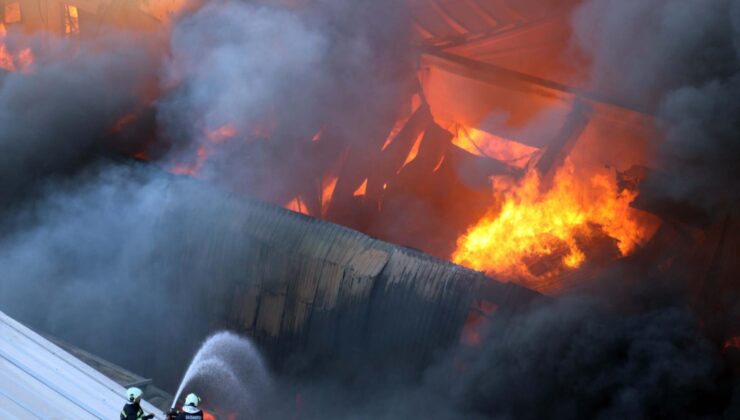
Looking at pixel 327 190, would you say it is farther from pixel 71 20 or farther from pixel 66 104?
pixel 71 20

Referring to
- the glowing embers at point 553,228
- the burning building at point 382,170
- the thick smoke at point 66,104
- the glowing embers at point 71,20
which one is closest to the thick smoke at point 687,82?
the burning building at point 382,170

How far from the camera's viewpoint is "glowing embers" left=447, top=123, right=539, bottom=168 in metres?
8.85

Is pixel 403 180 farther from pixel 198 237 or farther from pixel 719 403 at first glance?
pixel 719 403

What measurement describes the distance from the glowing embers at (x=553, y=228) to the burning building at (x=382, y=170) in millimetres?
25

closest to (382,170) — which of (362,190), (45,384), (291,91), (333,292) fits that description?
(362,190)

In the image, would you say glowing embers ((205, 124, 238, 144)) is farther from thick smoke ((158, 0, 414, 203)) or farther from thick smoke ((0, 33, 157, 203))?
thick smoke ((0, 33, 157, 203))

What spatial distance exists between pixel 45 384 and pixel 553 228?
5.35 metres

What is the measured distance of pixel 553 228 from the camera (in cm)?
754

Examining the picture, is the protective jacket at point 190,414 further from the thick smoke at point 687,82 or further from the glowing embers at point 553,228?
the thick smoke at point 687,82

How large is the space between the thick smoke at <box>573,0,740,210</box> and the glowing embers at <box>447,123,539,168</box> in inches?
71.4

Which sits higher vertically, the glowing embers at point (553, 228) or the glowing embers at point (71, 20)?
the glowing embers at point (71, 20)

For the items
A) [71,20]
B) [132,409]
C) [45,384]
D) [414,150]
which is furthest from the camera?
[71,20]

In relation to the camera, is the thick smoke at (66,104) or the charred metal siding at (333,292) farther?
the thick smoke at (66,104)

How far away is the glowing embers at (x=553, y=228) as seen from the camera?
716cm
